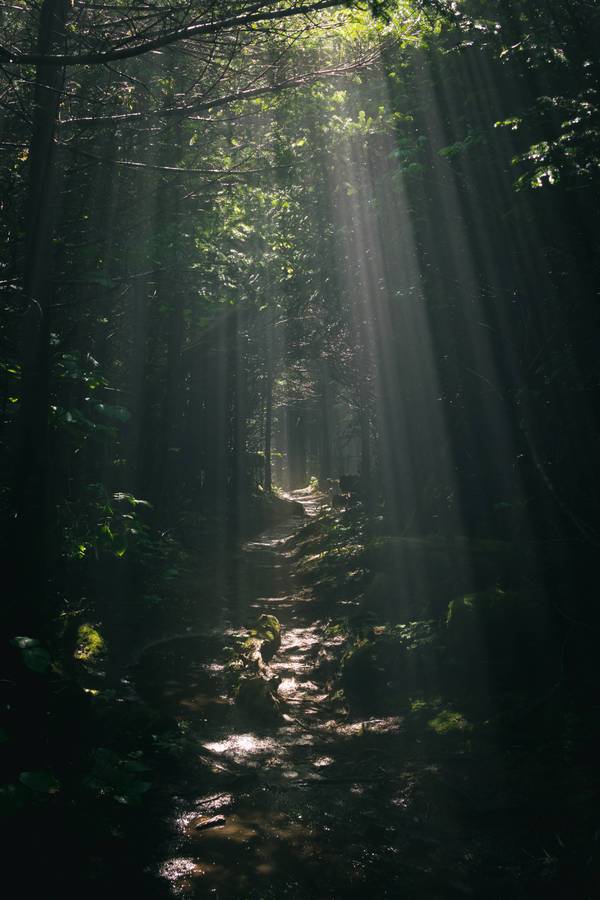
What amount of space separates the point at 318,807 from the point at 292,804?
22 cm

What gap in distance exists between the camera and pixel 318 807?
5.26 meters

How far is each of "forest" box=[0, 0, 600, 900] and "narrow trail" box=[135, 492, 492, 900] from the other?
0.03 metres

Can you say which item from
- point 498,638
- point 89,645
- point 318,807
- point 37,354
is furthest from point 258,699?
point 37,354

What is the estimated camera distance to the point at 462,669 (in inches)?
312

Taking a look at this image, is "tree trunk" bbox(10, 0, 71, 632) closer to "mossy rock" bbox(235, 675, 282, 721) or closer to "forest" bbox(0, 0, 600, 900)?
"forest" bbox(0, 0, 600, 900)

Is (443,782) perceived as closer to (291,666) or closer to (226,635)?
(291,666)

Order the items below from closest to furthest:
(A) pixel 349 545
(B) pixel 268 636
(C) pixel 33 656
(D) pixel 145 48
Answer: (C) pixel 33 656 < (D) pixel 145 48 < (B) pixel 268 636 < (A) pixel 349 545

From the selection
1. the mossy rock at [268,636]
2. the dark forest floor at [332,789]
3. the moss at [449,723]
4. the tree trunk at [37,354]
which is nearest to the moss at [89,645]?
the dark forest floor at [332,789]

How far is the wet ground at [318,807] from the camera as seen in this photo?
13.7 feet

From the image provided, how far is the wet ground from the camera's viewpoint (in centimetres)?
417

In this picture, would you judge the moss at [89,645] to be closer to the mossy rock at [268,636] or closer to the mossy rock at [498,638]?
the mossy rock at [268,636]

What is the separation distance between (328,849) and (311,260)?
41.0 feet

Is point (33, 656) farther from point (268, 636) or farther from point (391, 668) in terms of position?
point (268, 636)

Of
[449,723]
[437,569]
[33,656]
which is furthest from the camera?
[437,569]
